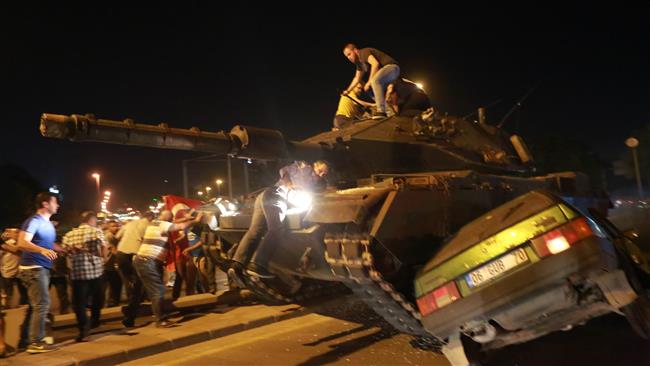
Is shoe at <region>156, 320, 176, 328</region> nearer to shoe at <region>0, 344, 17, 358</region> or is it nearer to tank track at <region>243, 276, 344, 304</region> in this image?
tank track at <region>243, 276, 344, 304</region>

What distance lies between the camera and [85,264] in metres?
7.09

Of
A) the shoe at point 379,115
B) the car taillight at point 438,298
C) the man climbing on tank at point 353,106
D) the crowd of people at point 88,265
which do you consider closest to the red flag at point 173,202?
the crowd of people at point 88,265

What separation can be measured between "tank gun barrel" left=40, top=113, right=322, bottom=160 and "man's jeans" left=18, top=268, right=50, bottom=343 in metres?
2.34

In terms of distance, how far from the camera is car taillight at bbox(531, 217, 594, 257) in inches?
157

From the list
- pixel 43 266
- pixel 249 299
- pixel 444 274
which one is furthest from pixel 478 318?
pixel 249 299

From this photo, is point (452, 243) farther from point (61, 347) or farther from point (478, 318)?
point (61, 347)

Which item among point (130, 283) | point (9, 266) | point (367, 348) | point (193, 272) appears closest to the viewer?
point (367, 348)

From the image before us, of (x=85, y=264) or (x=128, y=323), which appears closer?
(x=85, y=264)

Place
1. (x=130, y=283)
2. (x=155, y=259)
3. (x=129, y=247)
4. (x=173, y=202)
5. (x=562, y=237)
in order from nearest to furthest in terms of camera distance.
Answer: (x=562, y=237) < (x=155, y=259) < (x=129, y=247) < (x=130, y=283) < (x=173, y=202)

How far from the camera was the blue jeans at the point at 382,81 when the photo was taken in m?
7.75

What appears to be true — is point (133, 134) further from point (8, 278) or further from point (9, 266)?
point (8, 278)

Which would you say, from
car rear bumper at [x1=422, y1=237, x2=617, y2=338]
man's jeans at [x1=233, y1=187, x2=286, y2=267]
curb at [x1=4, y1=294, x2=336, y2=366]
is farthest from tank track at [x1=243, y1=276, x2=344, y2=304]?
car rear bumper at [x1=422, y1=237, x2=617, y2=338]

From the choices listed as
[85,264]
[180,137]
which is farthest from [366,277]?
[85,264]

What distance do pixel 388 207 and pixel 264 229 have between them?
1.78 m
